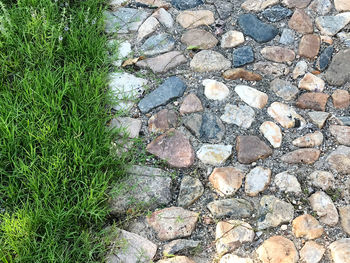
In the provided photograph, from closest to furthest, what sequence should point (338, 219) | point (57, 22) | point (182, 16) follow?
point (338, 219) < point (57, 22) < point (182, 16)

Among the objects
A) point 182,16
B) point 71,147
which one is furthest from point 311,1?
point 71,147

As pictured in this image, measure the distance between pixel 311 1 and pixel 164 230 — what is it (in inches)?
79.7

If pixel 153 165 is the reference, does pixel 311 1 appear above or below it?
above

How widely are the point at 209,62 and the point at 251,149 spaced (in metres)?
0.73

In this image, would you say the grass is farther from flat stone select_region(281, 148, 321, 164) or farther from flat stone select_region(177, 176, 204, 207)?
flat stone select_region(281, 148, 321, 164)

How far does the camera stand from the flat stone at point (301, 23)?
3.07 meters

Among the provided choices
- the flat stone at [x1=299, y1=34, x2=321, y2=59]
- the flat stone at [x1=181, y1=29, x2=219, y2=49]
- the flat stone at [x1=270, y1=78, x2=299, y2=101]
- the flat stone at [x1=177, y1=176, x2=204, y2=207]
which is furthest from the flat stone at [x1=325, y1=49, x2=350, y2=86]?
the flat stone at [x1=177, y1=176, x2=204, y2=207]

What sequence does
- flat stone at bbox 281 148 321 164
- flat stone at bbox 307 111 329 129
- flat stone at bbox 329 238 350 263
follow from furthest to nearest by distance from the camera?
1. flat stone at bbox 307 111 329 129
2. flat stone at bbox 281 148 321 164
3. flat stone at bbox 329 238 350 263

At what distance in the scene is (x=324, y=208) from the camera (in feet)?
7.18

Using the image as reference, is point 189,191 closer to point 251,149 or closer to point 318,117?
point 251,149

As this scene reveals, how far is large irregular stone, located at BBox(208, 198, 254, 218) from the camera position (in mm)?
2201

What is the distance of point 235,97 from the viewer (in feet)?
8.90

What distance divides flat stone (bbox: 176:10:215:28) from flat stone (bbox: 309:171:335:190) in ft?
4.51

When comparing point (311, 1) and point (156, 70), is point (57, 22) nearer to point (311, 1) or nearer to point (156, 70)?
point (156, 70)
